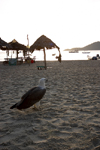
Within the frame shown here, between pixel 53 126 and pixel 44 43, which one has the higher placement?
pixel 44 43

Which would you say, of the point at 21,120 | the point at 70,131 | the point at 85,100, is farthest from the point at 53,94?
the point at 70,131

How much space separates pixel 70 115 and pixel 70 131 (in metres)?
0.82

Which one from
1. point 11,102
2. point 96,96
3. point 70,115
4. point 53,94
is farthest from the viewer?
point 53,94

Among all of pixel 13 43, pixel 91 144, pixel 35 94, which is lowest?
pixel 91 144

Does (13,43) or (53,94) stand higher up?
(13,43)

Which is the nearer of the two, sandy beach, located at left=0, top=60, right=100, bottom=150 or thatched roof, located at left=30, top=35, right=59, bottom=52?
sandy beach, located at left=0, top=60, right=100, bottom=150

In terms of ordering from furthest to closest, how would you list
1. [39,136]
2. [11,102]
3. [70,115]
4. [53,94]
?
[53,94] → [11,102] → [70,115] → [39,136]

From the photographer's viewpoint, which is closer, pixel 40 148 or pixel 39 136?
pixel 40 148

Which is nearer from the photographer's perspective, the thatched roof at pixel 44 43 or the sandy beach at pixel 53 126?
the sandy beach at pixel 53 126

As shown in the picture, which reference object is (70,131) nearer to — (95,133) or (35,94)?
(95,133)

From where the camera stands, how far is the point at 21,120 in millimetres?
3564

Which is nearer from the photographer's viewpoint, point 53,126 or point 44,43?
point 53,126

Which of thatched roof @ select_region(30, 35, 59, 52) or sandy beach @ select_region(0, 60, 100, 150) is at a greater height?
thatched roof @ select_region(30, 35, 59, 52)

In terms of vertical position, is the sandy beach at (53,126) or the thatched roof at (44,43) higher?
the thatched roof at (44,43)
